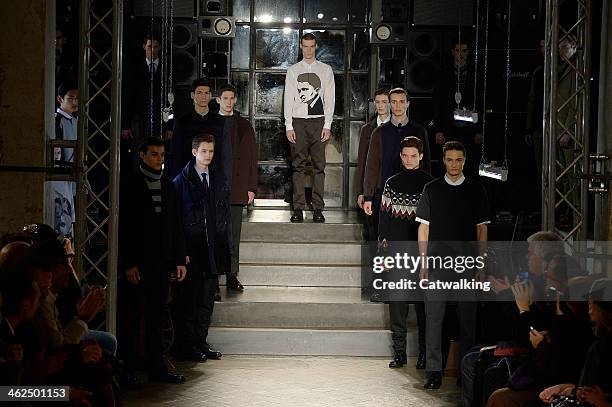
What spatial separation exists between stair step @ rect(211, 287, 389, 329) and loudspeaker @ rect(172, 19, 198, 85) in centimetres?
336

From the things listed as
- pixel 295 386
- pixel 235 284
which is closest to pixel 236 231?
pixel 235 284

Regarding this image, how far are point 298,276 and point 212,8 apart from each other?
3398 millimetres

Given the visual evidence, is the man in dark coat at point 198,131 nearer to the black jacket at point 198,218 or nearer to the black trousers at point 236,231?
the black trousers at point 236,231

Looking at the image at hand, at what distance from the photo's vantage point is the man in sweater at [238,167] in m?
9.38

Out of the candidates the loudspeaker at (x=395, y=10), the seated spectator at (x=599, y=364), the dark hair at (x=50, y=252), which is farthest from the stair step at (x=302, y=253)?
the seated spectator at (x=599, y=364)

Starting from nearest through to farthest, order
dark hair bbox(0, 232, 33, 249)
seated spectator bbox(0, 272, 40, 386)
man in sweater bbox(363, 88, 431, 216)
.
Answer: seated spectator bbox(0, 272, 40, 386), dark hair bbox(0, 232, 33, 249), man in sweater bbox(363, 88, 431, 216)

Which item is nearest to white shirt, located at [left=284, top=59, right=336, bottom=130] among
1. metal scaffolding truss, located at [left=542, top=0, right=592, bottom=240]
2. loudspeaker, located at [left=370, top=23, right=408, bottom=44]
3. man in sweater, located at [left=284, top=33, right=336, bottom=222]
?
man in sweater, located at [left=284, top=33, right=336, bottom=222]

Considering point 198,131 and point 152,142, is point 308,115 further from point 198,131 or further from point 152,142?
point 152,142

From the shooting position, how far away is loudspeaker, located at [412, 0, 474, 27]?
11.9 m

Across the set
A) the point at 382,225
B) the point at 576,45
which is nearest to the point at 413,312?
the point at 382,225

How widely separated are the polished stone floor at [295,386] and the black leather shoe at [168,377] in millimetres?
67

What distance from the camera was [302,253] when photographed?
10.1 meters

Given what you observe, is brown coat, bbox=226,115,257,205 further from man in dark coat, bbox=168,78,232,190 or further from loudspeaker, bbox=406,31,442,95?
loudspeaker, bbox=406,31,442,95

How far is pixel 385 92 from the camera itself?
9469 mm
